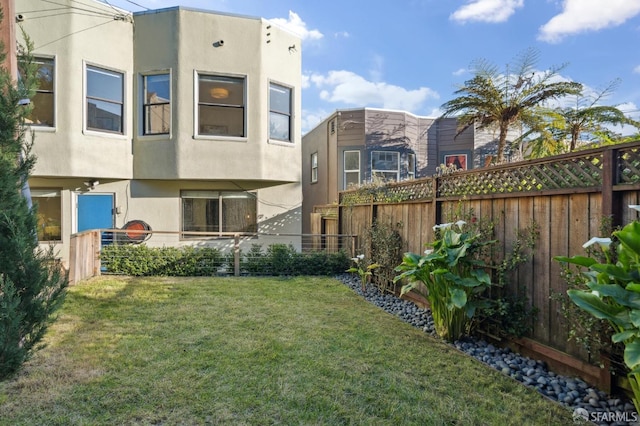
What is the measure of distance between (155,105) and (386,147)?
777 cm

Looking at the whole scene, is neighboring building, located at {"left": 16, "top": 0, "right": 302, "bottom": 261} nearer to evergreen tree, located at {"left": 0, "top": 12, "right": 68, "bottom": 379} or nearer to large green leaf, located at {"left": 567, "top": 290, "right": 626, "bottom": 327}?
evergreen tree, located at {"left": 0, "top": 12, "right": 68, "bottom": 379}

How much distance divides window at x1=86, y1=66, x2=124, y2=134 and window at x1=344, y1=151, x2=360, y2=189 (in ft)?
23.7

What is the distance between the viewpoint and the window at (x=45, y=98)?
25.3 ft

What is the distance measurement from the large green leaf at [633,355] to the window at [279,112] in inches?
326

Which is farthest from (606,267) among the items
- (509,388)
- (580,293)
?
(509,388)

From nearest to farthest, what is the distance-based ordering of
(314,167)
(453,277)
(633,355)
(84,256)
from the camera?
1. (633,355)
2. (453,277)
3. (84,256)
4. (314,167)

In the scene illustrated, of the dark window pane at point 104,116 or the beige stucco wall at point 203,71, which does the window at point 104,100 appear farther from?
the beige stucco wall at point 203,71

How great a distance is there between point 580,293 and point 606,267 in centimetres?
25

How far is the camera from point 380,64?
55.1 feet

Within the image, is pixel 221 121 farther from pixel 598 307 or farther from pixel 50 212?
pixel 598 307

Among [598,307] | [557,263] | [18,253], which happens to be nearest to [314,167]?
[557,263]

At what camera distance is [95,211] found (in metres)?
8.58

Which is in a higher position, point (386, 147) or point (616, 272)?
point (386, 147)

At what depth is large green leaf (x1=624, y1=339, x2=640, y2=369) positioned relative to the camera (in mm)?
2096
